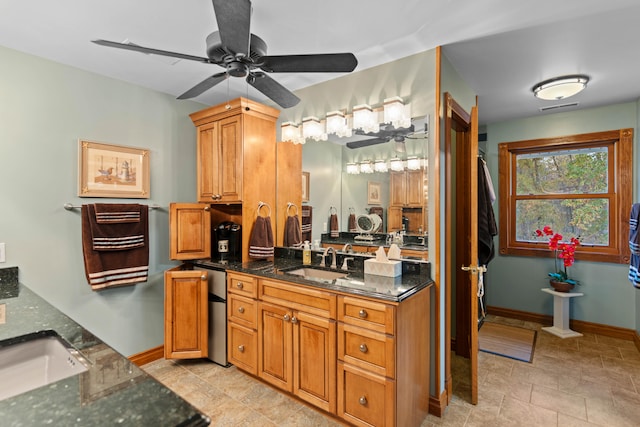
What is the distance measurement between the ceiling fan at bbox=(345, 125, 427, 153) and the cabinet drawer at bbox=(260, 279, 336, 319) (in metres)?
1.25

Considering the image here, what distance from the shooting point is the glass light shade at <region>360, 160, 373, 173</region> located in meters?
2.66

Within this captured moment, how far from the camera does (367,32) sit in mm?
2049

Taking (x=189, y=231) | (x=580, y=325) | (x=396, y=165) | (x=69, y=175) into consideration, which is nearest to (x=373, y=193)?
(x=396, y=165)

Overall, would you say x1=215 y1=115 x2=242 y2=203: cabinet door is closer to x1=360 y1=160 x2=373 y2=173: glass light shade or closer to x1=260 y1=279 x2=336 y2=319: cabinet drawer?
x1=260 y1=279 x2=336 y2=319: cabinet drawer

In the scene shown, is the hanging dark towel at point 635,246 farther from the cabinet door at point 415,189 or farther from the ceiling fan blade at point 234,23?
the ceiling fan blade at point 234,23

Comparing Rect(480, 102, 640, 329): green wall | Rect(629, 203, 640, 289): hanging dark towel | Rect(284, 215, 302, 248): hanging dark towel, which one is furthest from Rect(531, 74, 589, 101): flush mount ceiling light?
Rect(284, 215, 302, 248): hanging dark towel

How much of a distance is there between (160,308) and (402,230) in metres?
2.41

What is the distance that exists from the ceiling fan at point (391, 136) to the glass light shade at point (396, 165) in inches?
→ 3.0

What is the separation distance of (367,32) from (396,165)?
0.95 m

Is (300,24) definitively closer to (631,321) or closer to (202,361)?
(202,361)

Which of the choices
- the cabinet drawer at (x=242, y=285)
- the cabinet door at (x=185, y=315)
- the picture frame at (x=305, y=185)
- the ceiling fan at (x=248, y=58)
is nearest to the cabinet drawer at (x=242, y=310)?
the cabinet drawer at (x=242, y=285)

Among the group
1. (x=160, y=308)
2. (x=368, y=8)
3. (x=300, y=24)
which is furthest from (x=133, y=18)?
(x=160, y=308)

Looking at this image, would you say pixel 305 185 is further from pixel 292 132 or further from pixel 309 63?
pixel 309 63

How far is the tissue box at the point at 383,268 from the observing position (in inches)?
87.6
